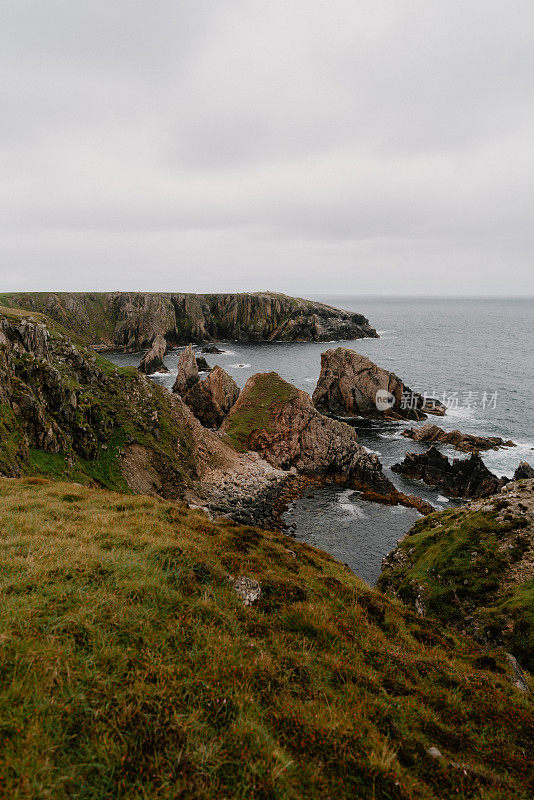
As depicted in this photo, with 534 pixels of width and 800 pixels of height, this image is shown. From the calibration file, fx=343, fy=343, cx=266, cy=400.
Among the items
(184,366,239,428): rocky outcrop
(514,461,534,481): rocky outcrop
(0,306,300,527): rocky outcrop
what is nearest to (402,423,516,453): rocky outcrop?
(514,461,534,481): rocky outcrop

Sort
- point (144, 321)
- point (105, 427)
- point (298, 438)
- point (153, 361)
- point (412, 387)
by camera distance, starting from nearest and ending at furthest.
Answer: point (105, 427), point (298, 438), point (412, 387), point (153, 361), point (144, 321)

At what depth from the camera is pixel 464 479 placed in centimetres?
4938

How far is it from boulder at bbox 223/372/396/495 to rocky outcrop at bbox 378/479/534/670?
25388 millimetres

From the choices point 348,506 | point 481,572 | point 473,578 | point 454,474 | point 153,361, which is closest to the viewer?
point 473,578

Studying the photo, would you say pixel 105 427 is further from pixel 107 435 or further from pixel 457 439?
pixel 457 439

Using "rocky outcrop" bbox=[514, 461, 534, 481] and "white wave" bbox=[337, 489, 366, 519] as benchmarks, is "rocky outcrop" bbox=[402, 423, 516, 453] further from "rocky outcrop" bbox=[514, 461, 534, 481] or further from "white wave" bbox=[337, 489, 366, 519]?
"white wave" bbox=[337, 489, 366, 519]

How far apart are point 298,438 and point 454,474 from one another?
23.9m

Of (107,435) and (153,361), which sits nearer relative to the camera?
(107,435)

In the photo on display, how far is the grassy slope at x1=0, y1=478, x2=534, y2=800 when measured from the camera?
4.71 m

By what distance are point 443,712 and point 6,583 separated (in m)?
10.2

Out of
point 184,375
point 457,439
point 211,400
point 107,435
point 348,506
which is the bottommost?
point 348,506

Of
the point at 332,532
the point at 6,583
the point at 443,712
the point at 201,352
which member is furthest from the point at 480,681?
the point at 201,352

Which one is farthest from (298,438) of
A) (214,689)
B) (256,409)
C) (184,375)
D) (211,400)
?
(214,689)

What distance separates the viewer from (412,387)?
3684 inches
